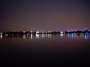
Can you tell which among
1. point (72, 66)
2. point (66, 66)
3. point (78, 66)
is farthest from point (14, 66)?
point (78, 66)

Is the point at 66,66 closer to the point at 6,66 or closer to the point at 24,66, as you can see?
the point at 24,66

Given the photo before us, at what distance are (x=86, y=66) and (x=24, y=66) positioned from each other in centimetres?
338

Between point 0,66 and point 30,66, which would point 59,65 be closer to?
point 30,66

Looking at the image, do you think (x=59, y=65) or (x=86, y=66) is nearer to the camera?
(x=86, y=66)

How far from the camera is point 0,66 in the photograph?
4578mm

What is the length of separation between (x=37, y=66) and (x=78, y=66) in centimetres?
224

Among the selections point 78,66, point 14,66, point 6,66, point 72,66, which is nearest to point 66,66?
point 72,66

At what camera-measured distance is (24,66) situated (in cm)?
458

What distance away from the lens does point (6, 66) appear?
4.58m

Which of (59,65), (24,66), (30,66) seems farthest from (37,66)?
(59,65)

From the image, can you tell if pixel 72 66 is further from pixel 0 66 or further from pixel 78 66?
pixel 0 66

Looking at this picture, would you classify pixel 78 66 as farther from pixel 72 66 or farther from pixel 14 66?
pixel 14 66

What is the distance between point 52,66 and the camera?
4527mm

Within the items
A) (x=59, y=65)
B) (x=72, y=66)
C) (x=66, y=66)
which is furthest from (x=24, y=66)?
(x=72, y=66)
